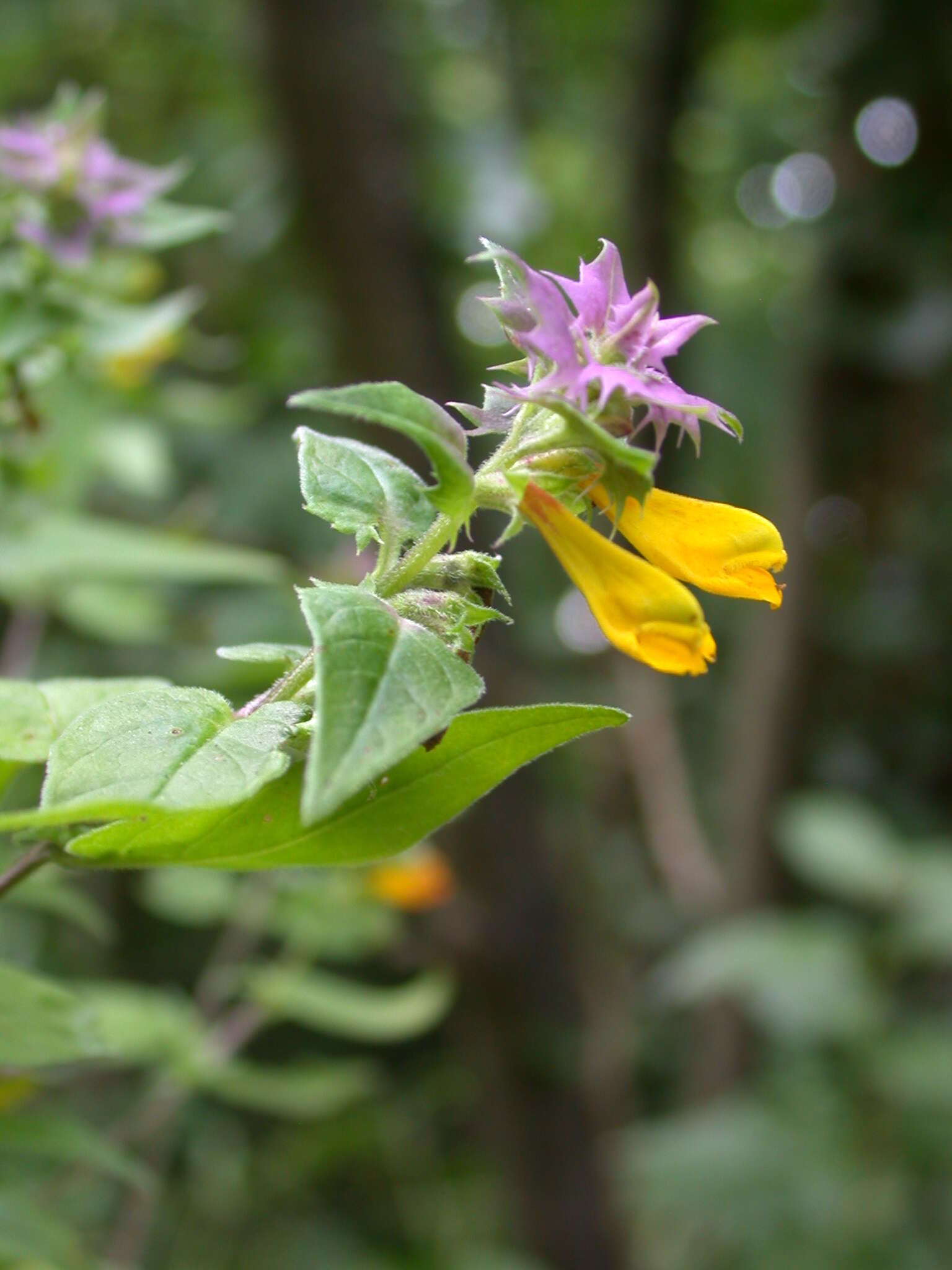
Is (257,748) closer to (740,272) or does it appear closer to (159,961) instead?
(159,961)

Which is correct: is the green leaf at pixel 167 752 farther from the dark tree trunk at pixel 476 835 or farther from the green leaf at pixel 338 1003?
the dark tree trunk at pixel 476 835

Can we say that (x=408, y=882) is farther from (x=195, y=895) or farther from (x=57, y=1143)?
A: (x=57, y=1143)

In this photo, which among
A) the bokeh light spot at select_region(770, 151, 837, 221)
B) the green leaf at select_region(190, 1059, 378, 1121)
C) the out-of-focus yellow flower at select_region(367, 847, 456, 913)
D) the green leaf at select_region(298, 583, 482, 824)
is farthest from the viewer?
the bokeh light spot at select_region(770, 151, 837, 221)

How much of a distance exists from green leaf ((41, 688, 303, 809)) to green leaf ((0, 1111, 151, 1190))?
274mm

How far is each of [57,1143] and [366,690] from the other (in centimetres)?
35

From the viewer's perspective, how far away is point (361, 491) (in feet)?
1.32

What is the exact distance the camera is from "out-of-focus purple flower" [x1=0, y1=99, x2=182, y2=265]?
771mm

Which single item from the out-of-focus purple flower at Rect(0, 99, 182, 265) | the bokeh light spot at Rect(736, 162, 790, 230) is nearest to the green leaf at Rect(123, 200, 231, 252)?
the out-of-focus purple flower at Rect(0, 99, 182, 265)

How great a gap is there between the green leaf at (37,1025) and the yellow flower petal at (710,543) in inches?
11.7

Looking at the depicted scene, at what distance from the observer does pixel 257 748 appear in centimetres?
35

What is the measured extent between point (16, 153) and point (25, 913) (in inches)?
43.9

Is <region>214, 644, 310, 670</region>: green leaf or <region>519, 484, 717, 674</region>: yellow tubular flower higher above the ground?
<region>519, 484, 717, 674</region>: yellow tubular flower

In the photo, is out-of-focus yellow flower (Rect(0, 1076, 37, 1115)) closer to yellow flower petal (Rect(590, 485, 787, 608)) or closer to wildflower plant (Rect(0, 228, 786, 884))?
wildflower plant (Rect(0, 228, 786, 884))

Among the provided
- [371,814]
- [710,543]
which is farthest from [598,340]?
[371,814]
